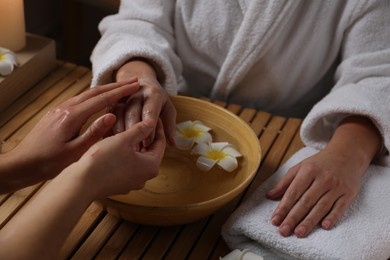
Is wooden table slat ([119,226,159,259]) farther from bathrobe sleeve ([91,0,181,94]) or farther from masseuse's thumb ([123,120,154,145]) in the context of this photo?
bathrobe sleeve ([91,0,181,94])

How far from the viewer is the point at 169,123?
0.84 m

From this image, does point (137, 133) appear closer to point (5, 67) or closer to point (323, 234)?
point (323, 234)

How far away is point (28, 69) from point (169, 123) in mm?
363

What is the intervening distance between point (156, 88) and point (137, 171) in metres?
0.21

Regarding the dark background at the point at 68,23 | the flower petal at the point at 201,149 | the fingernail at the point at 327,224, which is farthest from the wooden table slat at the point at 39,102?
the dark background at the point at 68,23

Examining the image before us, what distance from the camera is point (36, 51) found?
1.07 meters

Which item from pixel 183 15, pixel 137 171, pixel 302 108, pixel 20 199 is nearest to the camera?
pixel 137 171

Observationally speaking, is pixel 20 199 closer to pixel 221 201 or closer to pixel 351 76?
pixel 221 201

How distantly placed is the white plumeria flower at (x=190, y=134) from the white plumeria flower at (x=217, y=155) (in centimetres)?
1

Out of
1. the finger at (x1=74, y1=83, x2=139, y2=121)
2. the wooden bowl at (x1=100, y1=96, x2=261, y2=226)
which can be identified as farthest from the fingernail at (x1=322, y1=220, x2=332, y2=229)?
the finger at (x1=74, y1=83, x2=139, y2=121)

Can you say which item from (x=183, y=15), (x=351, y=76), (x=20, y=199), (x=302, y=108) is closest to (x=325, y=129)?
(x=351, y=76)

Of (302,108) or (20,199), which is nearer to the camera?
(20,199)

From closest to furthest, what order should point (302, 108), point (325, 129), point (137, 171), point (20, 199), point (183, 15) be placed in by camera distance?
point (137, 171) < point (20, 199) < point (325, 129) < point (183, 15) < point (302, 108)

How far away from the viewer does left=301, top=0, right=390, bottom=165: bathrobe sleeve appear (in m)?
0.88
